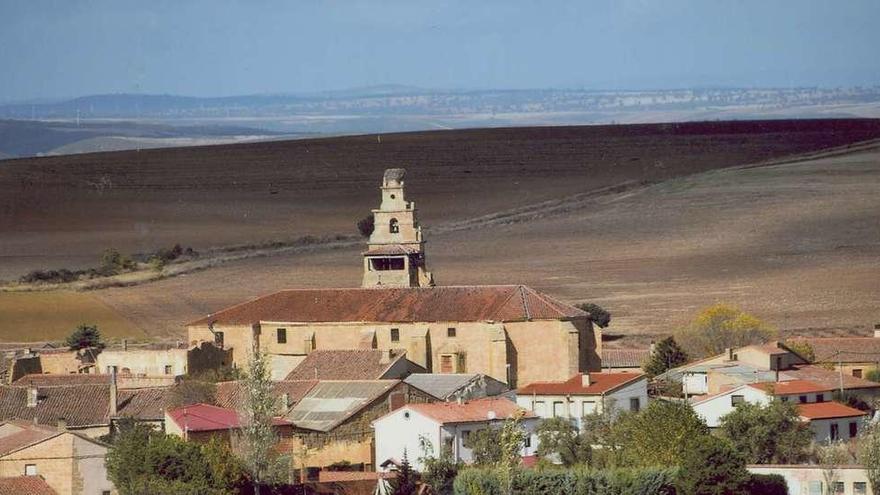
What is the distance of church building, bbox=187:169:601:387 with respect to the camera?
6850 centimetres

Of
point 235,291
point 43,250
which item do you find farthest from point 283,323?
point 43,250

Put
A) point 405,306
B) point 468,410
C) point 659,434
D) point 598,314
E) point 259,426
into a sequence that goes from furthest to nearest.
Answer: point 598,314 < point 405,306 < point 468,410 < point 659,434 < point 259,426

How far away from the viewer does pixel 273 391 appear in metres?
58.0

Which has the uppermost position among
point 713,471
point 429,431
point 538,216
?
point 538,216

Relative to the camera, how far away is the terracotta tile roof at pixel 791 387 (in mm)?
59938

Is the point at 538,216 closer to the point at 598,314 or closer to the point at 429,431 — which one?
the point at 598,314

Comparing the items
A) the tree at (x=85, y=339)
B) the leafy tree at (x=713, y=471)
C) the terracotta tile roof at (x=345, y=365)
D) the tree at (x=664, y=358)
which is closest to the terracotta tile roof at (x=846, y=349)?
the tree at (x=664, y=358)

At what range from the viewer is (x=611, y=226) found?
4254 inches

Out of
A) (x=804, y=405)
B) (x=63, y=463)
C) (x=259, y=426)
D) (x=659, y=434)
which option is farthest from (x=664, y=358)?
(x=63, y=463)

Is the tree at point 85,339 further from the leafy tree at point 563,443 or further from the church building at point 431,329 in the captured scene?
the leafy tree at point 563,443

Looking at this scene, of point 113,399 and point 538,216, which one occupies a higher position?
point 538,216

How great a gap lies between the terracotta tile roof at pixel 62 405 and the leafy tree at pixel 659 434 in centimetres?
1275

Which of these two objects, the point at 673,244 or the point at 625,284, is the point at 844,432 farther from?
the point at 673,244

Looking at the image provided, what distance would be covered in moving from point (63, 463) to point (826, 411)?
1939cm
